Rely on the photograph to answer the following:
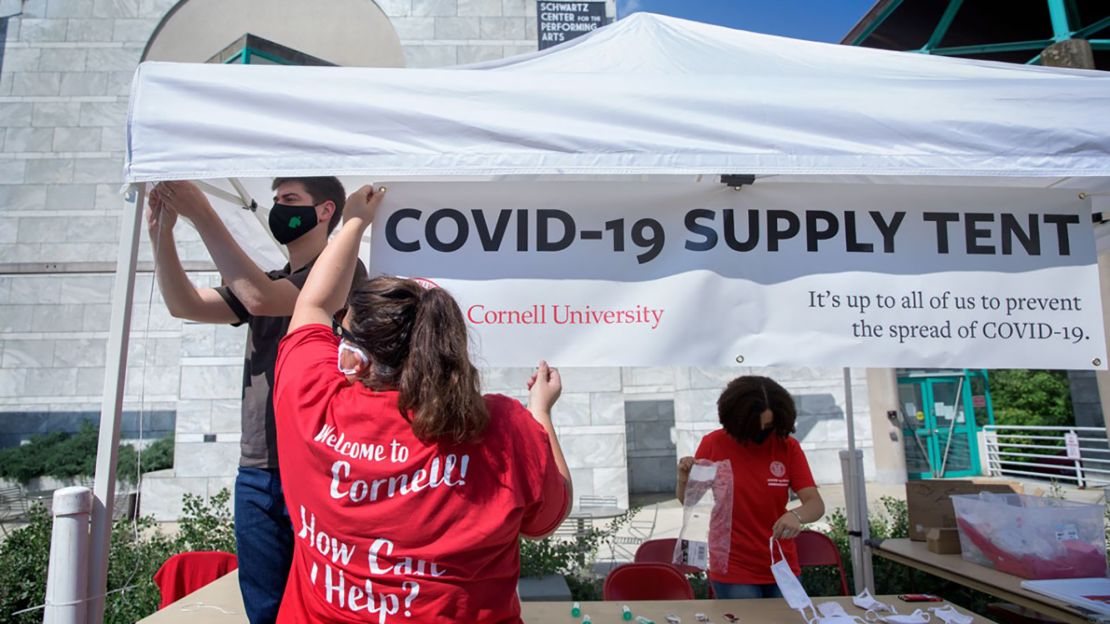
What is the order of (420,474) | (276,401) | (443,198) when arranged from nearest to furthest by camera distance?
(420,474) → (276,401) → (443,198)

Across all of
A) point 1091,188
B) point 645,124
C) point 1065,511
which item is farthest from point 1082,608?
point 645,124

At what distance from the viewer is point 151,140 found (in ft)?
5.94

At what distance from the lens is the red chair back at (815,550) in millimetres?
3961

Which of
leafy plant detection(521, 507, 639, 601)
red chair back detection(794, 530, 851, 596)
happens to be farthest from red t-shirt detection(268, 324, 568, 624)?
leafy plant detection(521, 507, 639, 601)

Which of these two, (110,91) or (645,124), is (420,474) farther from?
(110,91)

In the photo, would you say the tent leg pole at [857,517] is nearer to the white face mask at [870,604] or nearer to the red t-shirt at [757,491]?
the red t-shirt at [757,491]

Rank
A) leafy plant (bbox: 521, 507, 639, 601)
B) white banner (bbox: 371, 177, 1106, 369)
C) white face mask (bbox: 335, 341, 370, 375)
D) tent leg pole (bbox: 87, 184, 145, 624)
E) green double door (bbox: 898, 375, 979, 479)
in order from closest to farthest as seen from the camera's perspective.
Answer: white face mask (bbox: 335, 341, 370, 375) → tent leg pole (bbox: 87, 184, 145, 624) → white banner (bbox: 371, 177, 1106, 369) → leafy plant (bbox: 521, 507, 639, 601) → green double door (bbox: 898, 375, 979, 479)

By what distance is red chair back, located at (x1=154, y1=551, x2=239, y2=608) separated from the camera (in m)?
3.11

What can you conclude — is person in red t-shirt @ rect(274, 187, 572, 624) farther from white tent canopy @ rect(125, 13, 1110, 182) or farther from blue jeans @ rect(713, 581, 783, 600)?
blue jeans @ rect(713, 581, 783, 600)

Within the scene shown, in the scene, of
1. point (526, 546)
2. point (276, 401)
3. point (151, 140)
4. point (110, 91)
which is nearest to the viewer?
point (276, 401)

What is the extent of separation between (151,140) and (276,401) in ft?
2.94

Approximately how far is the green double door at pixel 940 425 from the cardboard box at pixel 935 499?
10.6m

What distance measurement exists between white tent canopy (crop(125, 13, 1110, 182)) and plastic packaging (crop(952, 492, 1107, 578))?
5.98 feet

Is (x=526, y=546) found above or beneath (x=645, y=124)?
beneath
